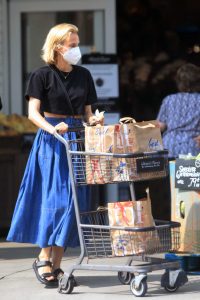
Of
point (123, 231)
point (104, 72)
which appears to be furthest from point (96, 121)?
point (104, 72)

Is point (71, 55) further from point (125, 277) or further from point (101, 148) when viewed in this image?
point (125, 277)

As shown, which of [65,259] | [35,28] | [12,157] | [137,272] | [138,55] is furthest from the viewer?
[138,55]

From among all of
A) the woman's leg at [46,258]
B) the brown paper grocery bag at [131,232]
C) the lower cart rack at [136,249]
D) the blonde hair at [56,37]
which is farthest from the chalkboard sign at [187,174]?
the blonde hair at [56,37]

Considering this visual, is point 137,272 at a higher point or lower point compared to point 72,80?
lower

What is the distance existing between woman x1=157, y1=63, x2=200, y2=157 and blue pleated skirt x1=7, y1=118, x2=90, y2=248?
1630mm

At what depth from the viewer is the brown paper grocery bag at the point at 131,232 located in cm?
626

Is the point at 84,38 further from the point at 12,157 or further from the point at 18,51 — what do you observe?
the point at 12,157

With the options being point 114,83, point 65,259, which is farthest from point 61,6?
point 65,259

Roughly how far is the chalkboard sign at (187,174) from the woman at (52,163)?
2.71 feet

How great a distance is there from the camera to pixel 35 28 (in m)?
10.1

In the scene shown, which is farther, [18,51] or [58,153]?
[18,51]

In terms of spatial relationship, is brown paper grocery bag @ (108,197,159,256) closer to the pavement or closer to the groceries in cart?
the groceries in cart

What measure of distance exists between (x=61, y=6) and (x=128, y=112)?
1554 mm

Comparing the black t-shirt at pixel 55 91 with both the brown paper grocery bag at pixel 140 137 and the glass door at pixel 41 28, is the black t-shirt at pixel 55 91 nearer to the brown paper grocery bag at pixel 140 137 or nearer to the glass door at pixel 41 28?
the brown paper grocery bag at pixel 140 137
